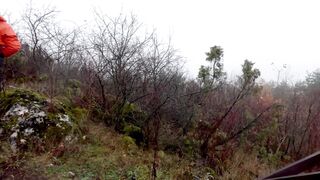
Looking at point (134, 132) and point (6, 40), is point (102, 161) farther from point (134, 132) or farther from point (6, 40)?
point (6, 40)

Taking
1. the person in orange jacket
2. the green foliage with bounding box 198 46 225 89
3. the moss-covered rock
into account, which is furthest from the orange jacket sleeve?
the green foliage with bounding box 198 46 225 89

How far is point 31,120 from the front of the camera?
231 inches

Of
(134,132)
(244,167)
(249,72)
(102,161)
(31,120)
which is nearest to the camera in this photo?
(102,161)

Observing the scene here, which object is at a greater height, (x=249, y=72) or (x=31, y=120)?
(x=249, y=72)

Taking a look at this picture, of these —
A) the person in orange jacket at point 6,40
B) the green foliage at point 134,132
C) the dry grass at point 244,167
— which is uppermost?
the person in orange jacket at point 6,40

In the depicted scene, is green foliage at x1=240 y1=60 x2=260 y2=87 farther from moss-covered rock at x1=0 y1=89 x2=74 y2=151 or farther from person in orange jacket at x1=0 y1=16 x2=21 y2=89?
person in orange jacket at x1=0 y1=16 x2=21 y2=89

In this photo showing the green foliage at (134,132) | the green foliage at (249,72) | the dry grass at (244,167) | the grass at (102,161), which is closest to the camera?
the grass at (102,161)

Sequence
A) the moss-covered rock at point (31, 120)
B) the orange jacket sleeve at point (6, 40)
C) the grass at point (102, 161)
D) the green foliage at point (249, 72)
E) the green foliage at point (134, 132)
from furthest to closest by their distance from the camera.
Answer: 1. the green foliage at point (249, 72)
2. the green foliage at point (134, 132)
3. the orange jacket sleeve at point (6, 40)
4. the moss-covered rock at point (31, 120)
5. the grass at point (102, 161)

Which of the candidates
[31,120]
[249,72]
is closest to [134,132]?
[31,120]

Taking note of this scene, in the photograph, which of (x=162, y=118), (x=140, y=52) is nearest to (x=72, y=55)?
(x=140, y=52)

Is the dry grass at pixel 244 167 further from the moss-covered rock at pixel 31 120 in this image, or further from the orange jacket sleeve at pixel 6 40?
the orange jacket sleeve at pixel 6 40

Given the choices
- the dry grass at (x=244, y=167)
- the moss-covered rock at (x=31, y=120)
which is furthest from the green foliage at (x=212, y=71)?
the moss-covered rock at (x=31, y=120)

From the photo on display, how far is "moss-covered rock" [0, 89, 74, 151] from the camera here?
220 inches

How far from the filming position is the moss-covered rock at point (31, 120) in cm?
560
